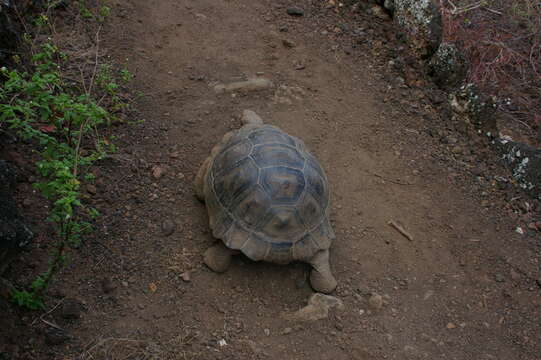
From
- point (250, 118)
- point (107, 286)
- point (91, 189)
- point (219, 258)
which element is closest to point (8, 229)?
point (107, 286)

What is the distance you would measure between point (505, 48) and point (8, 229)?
5748 millimetres

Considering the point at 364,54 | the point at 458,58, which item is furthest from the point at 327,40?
the point at 458,58

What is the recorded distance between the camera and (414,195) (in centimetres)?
414

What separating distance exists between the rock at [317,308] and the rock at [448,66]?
3158 millimetres

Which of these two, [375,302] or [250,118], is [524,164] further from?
[250,118]

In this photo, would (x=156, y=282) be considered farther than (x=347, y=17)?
No

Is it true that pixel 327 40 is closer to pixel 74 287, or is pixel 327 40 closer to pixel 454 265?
pixel 454 265

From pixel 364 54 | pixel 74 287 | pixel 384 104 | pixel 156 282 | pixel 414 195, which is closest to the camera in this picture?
pixel 74 287

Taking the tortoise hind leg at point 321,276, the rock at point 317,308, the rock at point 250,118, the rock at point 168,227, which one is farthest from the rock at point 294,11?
the rock at point 317,308

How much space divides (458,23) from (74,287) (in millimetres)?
5410

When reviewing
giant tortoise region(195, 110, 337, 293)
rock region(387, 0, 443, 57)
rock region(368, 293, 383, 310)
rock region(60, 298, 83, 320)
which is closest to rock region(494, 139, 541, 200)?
rock region(387, 0, 443, 57)

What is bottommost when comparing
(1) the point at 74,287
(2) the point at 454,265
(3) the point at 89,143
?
(2) the point at 454,265

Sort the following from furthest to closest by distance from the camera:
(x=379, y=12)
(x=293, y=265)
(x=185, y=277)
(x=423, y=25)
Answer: (x=379, y=12) < (x=423, y=25) < (x=293, y=265) < (x=185, y=277)

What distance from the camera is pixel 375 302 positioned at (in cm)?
330
